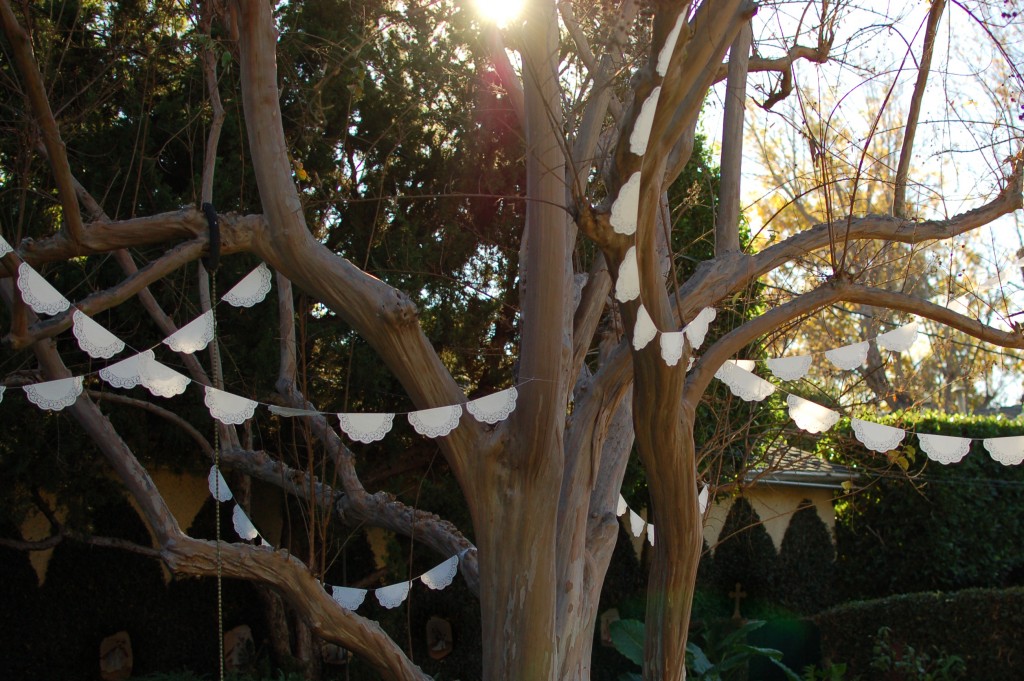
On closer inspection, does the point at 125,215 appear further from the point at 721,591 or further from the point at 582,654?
the point at 721,591

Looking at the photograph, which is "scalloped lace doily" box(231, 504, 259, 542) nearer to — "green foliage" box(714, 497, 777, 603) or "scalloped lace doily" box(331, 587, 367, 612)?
"scalloped lace doily" box(331, 587, 367, 612)

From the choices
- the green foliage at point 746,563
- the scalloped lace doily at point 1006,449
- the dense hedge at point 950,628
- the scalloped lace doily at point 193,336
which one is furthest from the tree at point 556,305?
the green foliage at point 746,563

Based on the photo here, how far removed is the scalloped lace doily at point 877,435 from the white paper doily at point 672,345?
136 cm

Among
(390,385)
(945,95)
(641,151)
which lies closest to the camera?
(641,151)

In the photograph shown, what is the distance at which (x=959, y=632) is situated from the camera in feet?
33.7

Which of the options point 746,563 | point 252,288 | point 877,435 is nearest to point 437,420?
point 252,288

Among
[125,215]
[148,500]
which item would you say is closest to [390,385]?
[125,215]

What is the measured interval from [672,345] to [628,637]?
6186 mm

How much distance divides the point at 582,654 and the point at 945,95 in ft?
11.6

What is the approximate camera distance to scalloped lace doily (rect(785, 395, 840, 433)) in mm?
5062

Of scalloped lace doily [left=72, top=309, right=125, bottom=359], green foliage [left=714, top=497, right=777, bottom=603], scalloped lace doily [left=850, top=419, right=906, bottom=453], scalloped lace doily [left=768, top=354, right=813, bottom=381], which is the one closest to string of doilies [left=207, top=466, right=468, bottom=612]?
scalloped lace doily [left=72, top=309, right=125, bottom=359]

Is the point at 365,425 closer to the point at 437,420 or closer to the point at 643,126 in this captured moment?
the point at 437,420

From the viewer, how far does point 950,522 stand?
463 inches

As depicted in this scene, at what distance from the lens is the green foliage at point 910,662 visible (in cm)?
1000
